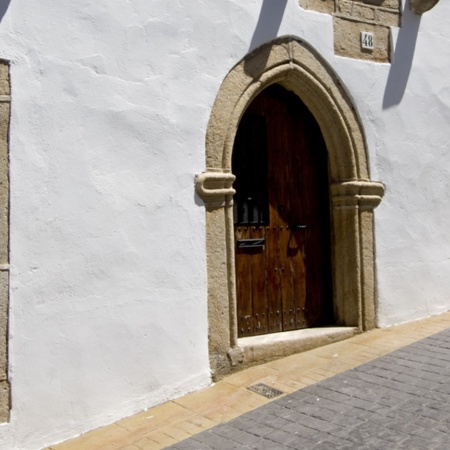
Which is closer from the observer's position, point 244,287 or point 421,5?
point 244,287

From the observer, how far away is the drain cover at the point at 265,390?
146 inches

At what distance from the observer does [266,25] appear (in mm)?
4410

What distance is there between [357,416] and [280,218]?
1942 mm

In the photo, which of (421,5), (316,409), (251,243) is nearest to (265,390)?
(316,409)

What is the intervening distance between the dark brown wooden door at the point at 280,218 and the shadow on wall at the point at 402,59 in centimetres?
80

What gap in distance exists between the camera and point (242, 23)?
4.27 metres

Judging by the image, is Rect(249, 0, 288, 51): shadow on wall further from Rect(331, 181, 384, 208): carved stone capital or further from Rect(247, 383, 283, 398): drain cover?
Rect(247, 383, 283, 398): drain cover

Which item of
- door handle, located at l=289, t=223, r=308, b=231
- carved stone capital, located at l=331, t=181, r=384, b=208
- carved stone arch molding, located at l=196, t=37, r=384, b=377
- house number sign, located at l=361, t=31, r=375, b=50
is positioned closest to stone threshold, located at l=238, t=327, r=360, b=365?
carved stone arch molding, located at l=196, t=37, r=384, b=377

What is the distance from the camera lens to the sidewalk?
3023 millimetres

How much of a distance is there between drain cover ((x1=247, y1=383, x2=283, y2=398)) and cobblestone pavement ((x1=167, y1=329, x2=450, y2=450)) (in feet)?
0.36

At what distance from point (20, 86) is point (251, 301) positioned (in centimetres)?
240

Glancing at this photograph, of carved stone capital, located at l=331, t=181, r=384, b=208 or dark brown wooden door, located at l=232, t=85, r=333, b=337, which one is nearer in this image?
dark brown wooden door, located at l=232, t=85, r=333, b=337

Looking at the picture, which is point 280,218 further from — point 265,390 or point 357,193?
point 265,390

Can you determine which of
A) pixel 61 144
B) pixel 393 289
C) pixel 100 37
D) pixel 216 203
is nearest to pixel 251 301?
pixel 216 203
